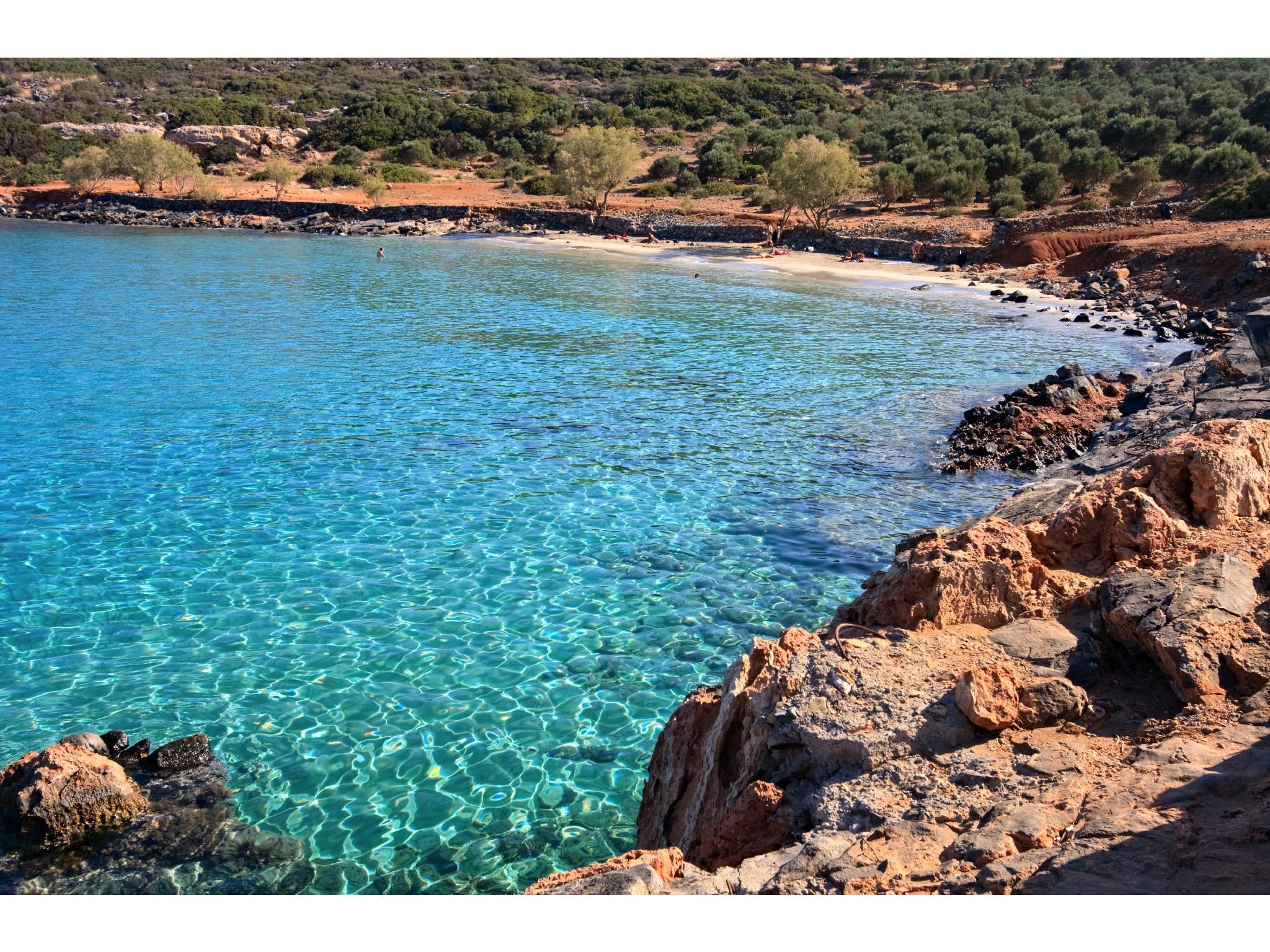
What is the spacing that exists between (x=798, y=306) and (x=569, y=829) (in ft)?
106

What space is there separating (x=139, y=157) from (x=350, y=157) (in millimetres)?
16446

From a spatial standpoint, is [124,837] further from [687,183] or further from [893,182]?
[687,183]

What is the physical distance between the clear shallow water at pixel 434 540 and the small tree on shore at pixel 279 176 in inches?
1842

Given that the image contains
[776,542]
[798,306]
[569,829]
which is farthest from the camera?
[798,306]

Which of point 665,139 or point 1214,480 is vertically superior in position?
point 665,139

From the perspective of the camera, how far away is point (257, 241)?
187 ft

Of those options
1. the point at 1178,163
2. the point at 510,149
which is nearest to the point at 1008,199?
the point at 1178,163

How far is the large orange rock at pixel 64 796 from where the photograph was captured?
21.9ft

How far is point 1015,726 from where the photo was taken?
5.35m

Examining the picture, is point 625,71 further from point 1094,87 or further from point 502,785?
point 502,785

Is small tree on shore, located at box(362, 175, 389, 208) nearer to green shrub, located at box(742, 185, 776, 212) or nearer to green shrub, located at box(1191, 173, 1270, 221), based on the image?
green shrub, located at box(742, 185, 776, 212)

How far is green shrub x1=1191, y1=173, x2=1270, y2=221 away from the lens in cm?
3934

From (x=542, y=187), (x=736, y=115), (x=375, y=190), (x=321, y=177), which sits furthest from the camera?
(x=736, y=115)

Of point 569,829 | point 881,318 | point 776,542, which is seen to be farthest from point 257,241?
point 569,829
